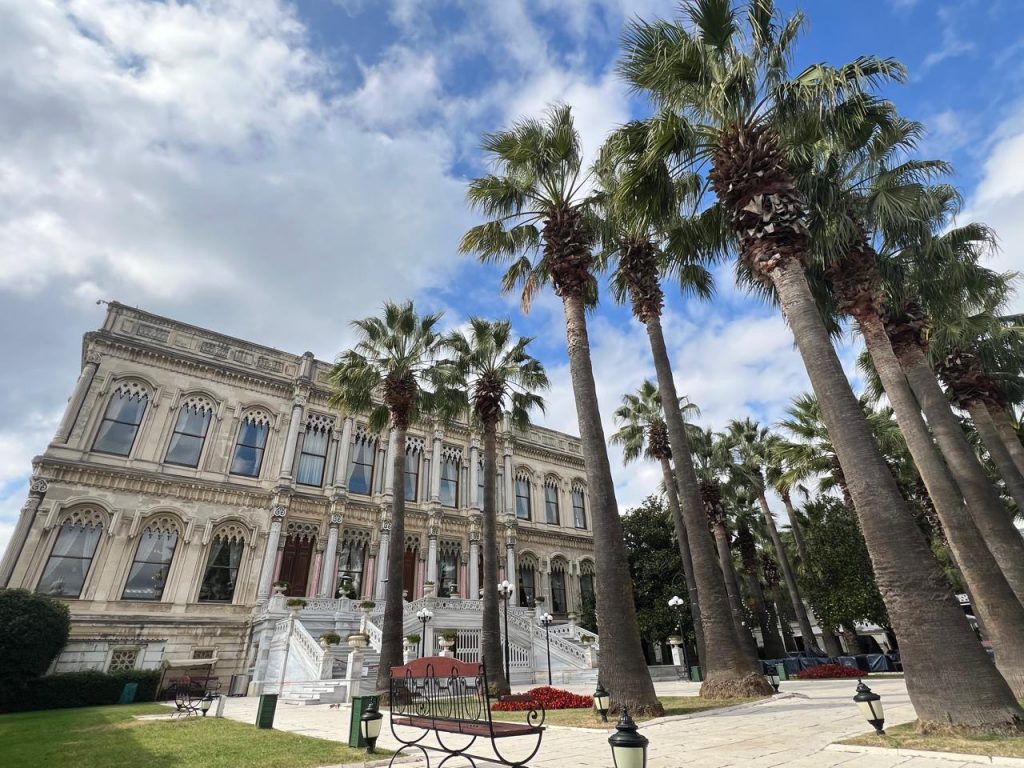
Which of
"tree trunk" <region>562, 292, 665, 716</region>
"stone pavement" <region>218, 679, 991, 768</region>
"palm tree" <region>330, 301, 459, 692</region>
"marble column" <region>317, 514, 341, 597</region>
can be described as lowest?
"stone pavement" <region>218, 679, 991, 768</region>

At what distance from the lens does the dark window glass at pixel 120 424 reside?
21328 millimetres

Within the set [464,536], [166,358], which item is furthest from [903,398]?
[166,358]

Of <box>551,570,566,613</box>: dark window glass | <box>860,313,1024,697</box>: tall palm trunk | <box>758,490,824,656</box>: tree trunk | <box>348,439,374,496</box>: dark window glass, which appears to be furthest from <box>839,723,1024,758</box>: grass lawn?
<box>551,570,566,613</box>: dark window glass

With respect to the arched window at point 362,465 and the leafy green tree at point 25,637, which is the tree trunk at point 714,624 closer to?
the arched window at point 362,465

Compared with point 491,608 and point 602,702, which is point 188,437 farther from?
point 602,702

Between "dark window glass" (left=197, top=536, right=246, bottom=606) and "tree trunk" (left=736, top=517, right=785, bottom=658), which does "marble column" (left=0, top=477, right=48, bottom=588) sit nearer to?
"dark window glass" (left=197, top=536, right=246, bottom=606)

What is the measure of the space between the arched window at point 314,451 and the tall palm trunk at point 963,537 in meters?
23.1

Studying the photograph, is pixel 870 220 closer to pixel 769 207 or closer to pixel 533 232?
pixel 769 207

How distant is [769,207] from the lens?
29.0 ft

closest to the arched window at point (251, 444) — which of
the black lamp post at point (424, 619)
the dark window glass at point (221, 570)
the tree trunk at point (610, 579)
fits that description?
the dark window glass at point (221, 570)

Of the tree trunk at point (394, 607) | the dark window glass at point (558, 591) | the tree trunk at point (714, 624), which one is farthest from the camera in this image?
the dark window glass at point (558, 591)

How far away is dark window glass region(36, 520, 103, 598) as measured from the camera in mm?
18719

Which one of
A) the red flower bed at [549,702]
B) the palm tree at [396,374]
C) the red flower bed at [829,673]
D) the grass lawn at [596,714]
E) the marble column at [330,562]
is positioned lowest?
the grass lawn at [596,714]

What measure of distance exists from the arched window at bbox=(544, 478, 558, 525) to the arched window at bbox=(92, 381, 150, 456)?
22173 millimetres
